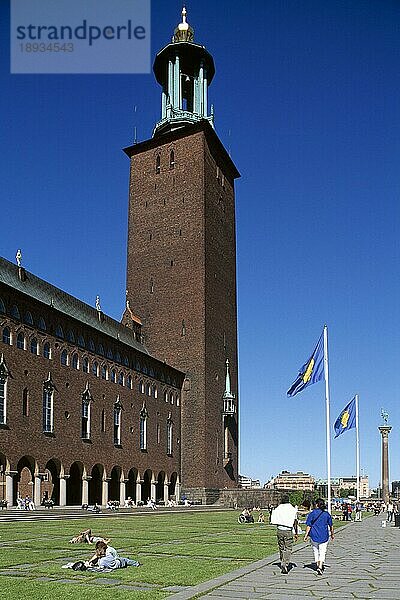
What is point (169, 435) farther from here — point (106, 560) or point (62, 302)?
point (106, 560)

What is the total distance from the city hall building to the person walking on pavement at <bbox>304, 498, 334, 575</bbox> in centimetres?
3097

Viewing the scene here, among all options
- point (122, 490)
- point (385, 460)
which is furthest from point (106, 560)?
point (385, 460)

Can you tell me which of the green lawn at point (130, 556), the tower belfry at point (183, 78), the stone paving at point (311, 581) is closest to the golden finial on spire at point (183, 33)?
the tower belfry at point (183, 78)

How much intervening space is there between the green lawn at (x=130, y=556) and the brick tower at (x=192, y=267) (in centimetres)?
3993

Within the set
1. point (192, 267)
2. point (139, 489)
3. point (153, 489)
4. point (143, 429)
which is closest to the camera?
point (139, 489)

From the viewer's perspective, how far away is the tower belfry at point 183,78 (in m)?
79.0

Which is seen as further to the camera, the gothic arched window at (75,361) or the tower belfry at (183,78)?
the tower belfry at (183,78)

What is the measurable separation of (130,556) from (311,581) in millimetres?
5450

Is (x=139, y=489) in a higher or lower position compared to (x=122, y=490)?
lower

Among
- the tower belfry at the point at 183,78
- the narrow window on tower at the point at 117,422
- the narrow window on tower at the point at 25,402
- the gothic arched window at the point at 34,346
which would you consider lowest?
the narrow window on tower at the point at 117,422

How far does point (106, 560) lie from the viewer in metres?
15.4

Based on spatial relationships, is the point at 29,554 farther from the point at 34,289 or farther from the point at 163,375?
the point at 163,375

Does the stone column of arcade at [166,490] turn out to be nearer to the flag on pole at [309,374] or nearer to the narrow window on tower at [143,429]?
the narrow window on tower at [143,429]

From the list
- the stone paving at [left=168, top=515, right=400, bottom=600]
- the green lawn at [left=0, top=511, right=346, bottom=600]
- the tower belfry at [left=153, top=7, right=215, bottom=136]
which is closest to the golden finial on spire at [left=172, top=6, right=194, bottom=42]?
the tower belfry at [left=153, top=7, right=215, bottom=136]
